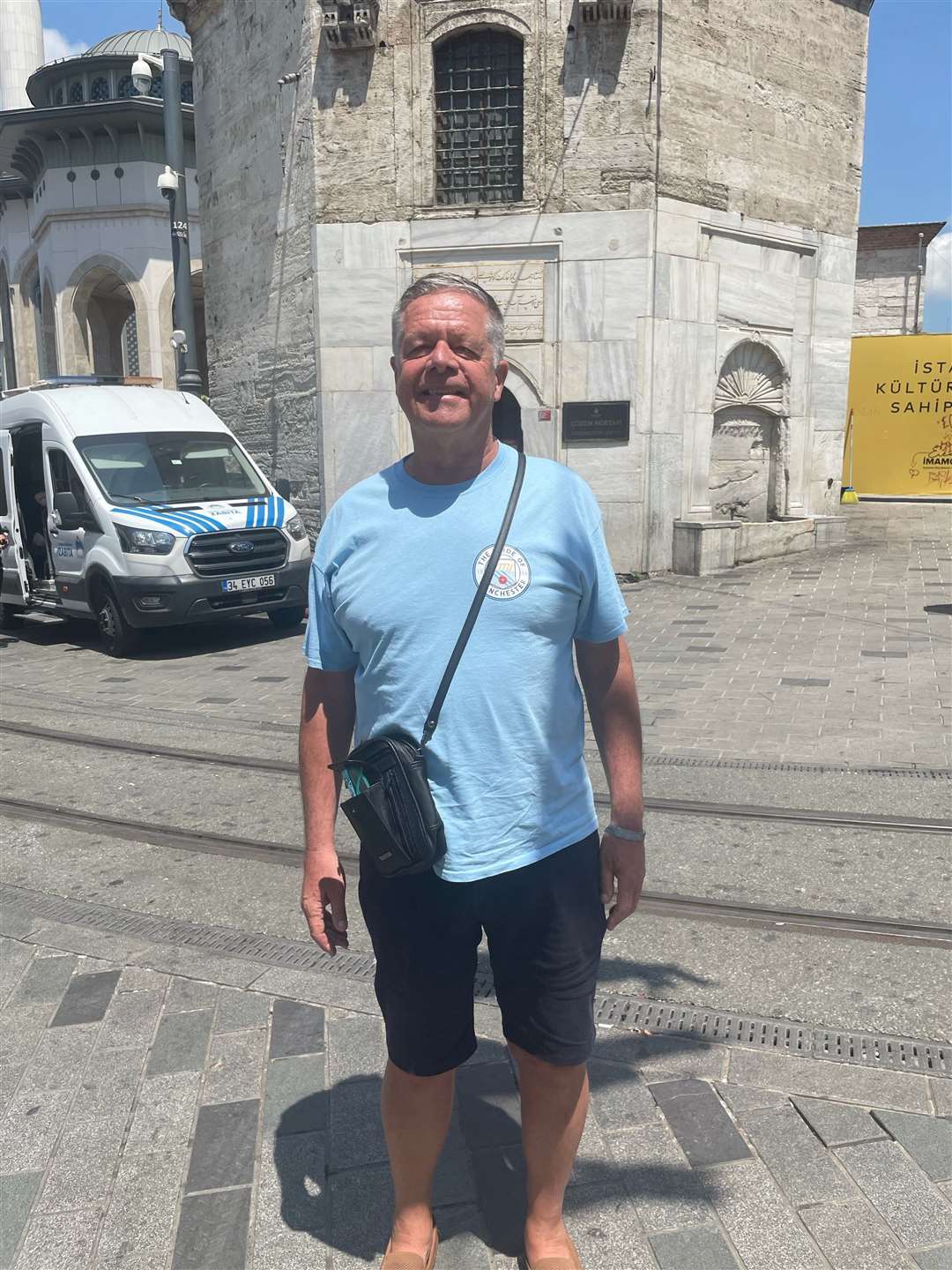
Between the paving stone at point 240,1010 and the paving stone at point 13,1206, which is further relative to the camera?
the paving stone at point 240,1010

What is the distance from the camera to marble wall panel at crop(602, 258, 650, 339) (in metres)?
13.4

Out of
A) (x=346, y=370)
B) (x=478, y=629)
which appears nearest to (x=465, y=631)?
(x=478, y=629)

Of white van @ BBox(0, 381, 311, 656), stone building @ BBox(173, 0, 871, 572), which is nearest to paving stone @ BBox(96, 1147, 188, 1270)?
white van @ BBox(0, 381, 311, 656)

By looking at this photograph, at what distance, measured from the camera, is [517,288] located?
1377cm

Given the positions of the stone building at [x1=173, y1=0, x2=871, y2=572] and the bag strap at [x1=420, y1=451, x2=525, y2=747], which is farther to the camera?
the stone building at [x1=173, y1=0, x2=871, y2=572]

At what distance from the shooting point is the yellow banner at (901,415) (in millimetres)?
19844

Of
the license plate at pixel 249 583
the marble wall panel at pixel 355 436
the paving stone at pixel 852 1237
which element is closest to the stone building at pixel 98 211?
the marble wall panel at pixel 355 436

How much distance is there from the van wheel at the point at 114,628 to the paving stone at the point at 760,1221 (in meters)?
8.61

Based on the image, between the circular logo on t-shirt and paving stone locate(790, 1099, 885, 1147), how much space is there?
1662mm

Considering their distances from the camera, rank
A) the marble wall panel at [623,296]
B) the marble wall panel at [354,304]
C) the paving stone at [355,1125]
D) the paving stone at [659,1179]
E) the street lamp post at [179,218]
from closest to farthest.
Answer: the paving stone at [659,1179]
the paving stone at [355,1125]
the marble wall panel at [623,296]
the marble wall panel at [354,304]
the street lamp post at [179,218]

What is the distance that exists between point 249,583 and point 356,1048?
25.1 feet

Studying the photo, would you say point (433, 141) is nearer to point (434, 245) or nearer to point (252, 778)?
point (434, 245)

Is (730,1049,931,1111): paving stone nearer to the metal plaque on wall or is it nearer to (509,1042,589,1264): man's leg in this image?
(509,1042,589,1264): man's leg

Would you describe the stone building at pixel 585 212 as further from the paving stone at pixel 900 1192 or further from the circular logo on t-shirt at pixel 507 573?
the circular logo on t-shirt at pixel 507 573
